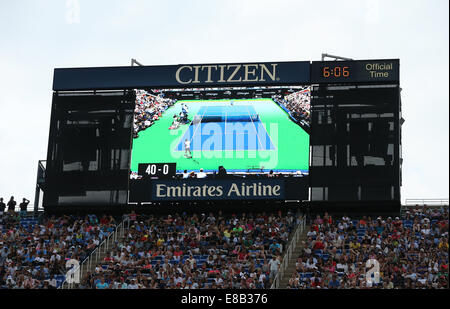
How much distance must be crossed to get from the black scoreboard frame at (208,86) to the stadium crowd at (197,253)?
1.85 metres

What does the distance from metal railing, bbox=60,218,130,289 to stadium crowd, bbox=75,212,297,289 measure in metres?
0.37

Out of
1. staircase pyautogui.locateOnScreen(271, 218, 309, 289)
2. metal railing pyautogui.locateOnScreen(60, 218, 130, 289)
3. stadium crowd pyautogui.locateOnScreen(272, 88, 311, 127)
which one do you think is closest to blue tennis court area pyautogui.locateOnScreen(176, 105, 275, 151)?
stadium crowd pyautogui.locateOnScreen(272, 88, 311, 127)

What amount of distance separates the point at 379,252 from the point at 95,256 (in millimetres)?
10204

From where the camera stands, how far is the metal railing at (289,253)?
1203 inches

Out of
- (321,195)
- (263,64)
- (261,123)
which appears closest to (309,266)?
(321,195)

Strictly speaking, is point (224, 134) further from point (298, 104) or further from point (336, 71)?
point (336, 71)

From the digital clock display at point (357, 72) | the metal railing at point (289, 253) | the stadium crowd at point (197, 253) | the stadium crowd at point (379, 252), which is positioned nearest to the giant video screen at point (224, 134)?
the digital clock display at point (357, 72)

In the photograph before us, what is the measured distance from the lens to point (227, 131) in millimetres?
35969

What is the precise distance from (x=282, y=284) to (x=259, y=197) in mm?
5242

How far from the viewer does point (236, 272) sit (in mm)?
31156

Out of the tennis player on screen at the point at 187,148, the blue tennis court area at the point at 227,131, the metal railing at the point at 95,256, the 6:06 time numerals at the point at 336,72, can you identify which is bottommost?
the metal railing at the point at 95,256

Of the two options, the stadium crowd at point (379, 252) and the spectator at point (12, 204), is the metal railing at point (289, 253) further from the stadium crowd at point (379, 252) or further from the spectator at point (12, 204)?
the spectator at point (12, 204)

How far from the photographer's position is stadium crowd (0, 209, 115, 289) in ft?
108
